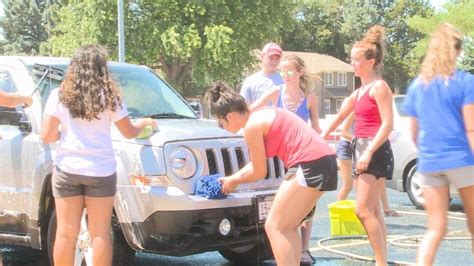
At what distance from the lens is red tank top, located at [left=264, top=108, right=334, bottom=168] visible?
480 centimetres

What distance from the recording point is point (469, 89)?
4801 millimetres

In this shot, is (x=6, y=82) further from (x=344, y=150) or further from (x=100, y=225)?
(x=344, y=150)

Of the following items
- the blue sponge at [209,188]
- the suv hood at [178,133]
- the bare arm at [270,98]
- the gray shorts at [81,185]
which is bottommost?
the blue sponge at [209,188]

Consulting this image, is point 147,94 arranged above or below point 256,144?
above

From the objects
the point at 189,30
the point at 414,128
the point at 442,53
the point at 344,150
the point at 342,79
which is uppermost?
the point at 189,30

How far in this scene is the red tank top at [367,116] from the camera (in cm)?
582

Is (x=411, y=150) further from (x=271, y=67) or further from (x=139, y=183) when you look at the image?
(x=139, y=183)

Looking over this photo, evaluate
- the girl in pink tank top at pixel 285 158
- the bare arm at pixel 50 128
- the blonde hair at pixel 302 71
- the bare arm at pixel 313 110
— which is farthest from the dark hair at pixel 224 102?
the bare arm at pixel 313 110

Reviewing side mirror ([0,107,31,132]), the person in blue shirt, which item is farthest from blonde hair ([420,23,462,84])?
side mirror ([0,107,31,132])

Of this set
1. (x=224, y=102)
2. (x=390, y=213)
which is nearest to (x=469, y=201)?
(x=224, y=102)

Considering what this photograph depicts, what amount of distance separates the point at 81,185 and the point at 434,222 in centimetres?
243

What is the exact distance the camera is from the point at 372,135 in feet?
19.4

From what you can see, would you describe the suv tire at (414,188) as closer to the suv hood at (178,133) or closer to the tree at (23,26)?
the suv hood at (178,133)

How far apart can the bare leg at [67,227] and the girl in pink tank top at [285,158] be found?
1155 mm
